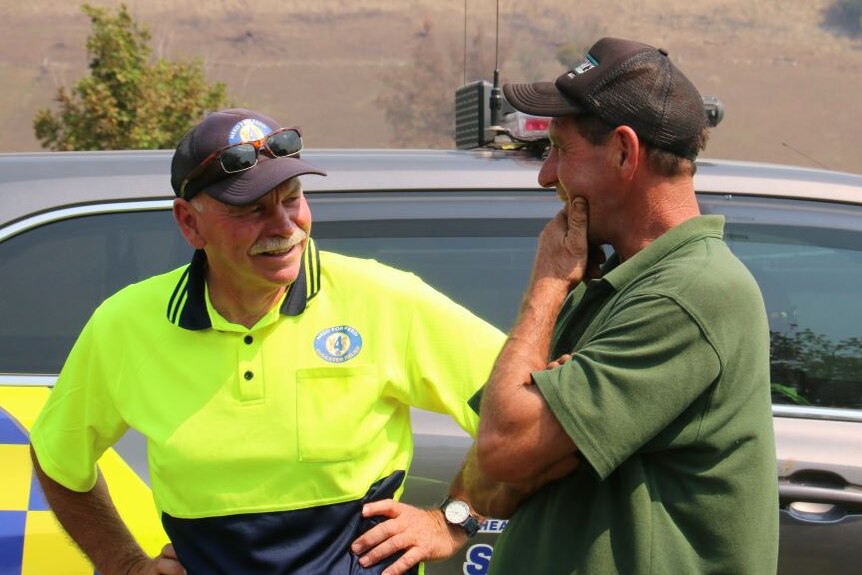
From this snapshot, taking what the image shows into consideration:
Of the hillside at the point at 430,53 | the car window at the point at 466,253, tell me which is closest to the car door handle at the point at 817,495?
the car window at the point at 466,253

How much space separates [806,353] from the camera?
2.83m

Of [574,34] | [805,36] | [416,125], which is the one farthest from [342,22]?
[805,36]

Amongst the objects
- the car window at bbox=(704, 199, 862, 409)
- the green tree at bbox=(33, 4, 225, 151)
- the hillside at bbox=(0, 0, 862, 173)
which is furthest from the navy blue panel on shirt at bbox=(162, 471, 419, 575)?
the hillside at bbox=(0, 0, 862, 173)

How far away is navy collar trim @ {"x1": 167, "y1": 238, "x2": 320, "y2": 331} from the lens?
203 cm

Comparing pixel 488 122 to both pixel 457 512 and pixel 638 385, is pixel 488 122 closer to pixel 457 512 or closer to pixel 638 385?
pixel 457 512

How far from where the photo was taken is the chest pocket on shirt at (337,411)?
1970 mm

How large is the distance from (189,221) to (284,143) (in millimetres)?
248

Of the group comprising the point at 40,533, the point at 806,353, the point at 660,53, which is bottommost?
the point at 40,533

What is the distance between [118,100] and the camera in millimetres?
17703

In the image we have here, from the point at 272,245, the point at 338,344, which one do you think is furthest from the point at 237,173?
the point at 338,344

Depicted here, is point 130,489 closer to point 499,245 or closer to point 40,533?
point 40,533

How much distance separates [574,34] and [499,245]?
52391 mm

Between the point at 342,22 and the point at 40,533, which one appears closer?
the point at 40,533

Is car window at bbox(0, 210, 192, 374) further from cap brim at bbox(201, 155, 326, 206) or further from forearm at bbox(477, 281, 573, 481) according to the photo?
forearm at bbox(477, 281, 573, 481)
